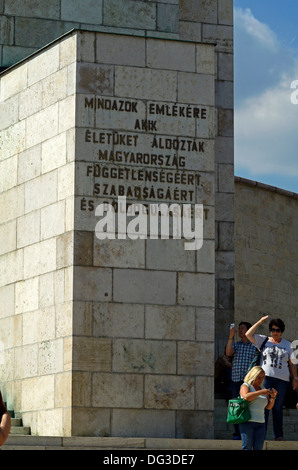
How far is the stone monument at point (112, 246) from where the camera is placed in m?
18.5

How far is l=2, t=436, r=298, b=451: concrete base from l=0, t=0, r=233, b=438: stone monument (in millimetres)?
617

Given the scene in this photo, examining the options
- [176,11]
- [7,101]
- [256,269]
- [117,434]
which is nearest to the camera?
[117,434]

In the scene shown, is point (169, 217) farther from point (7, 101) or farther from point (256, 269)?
point (256, 269)

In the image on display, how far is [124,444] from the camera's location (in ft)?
58.1

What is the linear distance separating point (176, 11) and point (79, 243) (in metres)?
6.05

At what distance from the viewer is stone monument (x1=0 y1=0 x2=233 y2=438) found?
730 inches

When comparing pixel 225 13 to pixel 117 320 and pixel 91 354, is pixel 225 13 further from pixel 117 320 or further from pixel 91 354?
pixel 91 354

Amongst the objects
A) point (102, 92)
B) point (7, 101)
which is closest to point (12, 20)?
point (7, 101)

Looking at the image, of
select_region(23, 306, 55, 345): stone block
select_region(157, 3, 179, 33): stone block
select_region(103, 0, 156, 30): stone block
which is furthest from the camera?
select_region(157, 3, 179, 33): stone block

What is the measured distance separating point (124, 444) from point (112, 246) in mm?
3044

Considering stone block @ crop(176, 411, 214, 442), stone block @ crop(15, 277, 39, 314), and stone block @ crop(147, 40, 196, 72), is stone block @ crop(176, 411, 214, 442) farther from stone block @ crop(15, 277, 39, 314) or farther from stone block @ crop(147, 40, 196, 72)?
stone block @ crop(147, 40, 196, 72)

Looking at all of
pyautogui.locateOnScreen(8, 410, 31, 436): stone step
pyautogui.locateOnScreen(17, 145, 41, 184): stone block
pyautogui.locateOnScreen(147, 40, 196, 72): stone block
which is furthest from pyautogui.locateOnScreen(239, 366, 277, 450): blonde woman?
pyautogui.locateOnScreen(147, 40, 196, 72): stone block

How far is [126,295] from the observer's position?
1880 centimetres
